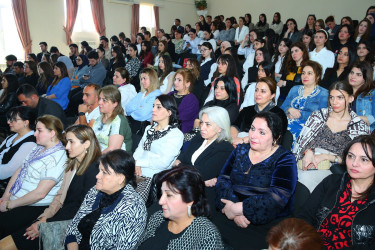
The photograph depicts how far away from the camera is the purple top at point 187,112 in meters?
3.76

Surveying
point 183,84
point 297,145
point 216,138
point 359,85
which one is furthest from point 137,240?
point 359,85

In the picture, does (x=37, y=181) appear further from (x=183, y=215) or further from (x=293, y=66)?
(x=293, y=66)

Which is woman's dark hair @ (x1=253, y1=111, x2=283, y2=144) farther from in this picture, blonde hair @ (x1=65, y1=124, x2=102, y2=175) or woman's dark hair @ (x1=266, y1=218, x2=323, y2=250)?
blonde hair @ (x1=65, y1=124, x2=102, y2=175)

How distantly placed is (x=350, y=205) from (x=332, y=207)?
9 cm

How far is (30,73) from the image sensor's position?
6414mm

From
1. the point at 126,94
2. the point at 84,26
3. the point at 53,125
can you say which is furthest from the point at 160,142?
the point at 84,26

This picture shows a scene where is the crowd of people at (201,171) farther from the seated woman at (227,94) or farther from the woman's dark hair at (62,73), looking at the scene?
the woman's dark hair at (62,73)

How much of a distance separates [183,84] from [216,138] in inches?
64.7

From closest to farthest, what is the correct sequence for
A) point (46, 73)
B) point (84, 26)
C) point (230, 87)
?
1. point (230, 87)
2. point (46, 73)
3. point (84, 26)

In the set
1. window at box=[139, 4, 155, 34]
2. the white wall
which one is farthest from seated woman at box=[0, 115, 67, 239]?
window at box=[139, 4, 155, 34]

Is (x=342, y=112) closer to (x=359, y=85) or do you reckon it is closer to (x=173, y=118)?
(x=359, y=85)

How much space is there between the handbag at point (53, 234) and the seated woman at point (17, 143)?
43.2 inches

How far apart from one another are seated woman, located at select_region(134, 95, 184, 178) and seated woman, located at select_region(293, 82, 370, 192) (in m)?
1.07

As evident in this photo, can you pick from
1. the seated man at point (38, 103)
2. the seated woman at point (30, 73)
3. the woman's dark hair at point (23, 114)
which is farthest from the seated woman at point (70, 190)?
the seated woman at point (30, 73)
